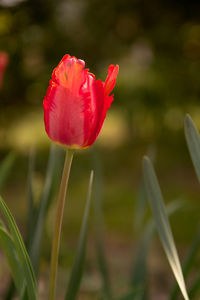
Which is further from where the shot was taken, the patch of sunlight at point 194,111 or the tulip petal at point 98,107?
the patch of sunlight at point 194,111

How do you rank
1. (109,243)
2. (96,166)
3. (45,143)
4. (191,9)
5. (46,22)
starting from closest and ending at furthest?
(96,166), (109,243), (46,22), (191,9), (45,143)

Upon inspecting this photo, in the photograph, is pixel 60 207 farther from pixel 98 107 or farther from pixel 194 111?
pixel 194 111

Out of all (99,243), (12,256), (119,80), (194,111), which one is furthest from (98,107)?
(119,80)

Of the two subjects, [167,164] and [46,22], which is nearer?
[46,22]

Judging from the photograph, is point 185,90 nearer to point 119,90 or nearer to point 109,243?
point 119,90

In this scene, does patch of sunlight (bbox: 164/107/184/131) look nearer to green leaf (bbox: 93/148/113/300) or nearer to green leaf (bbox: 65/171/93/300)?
green leaf (bbox: 93/148/113/300)

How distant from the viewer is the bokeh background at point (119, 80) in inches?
165

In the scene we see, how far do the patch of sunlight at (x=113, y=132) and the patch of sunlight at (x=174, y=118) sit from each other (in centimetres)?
68

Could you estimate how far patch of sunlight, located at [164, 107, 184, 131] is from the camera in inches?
206

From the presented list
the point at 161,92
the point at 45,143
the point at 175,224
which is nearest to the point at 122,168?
the point at 161,92

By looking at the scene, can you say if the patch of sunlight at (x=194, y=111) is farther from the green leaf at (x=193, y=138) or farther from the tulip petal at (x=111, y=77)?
the tulip petal at (x=111, y=77)

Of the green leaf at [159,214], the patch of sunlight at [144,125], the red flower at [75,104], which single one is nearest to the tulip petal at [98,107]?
the red flower at [75,104]

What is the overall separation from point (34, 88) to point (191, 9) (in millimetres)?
1880

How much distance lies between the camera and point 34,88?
15.6 ft
